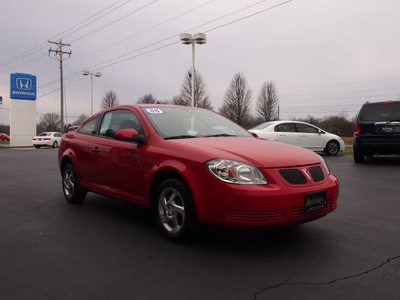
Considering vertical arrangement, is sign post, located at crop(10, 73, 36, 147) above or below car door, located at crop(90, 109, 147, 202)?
above

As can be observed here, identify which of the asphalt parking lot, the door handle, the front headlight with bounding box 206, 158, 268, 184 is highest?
the door handle

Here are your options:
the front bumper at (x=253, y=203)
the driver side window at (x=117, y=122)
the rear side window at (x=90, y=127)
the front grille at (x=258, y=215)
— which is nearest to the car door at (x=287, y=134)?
the rear side window at (x=90, y=127)

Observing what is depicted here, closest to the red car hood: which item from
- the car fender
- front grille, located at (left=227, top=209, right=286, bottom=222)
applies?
front grille, located at (left=227, top=209, right=286, bottom=222)

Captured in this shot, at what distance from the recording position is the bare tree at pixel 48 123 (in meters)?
90.0

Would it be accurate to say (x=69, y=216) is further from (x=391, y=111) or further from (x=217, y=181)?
(x=391, y=111)

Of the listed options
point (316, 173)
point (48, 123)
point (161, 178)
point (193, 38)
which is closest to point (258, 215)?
point (316, 173)

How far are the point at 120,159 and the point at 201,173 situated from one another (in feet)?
4.91

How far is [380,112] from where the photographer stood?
10.4 meters

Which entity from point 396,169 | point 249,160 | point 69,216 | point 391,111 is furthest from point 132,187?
point 391,111

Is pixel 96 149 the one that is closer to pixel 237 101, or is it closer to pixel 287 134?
pixel 287 134

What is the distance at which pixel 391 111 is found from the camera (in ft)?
33.5

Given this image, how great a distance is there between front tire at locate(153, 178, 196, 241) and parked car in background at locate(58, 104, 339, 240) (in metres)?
0.01

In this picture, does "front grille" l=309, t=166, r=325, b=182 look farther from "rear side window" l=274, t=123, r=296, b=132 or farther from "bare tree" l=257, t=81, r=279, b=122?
"bare tree" l=257, t=81, r=279, b=122

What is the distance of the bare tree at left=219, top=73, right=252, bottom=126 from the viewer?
50531mm
